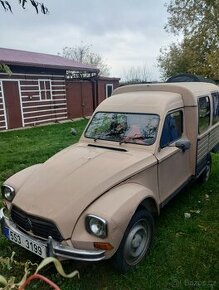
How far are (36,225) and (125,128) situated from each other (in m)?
2.06

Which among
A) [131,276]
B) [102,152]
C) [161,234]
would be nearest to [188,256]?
[161,234]

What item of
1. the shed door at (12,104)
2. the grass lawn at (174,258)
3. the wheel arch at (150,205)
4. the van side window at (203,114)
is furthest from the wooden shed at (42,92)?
the wheel arch at (150,205)

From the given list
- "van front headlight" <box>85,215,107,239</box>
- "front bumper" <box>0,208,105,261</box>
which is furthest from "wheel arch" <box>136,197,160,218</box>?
"front bumper" <box>0,208,105,261</box>

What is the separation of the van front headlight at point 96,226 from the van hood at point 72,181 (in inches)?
5.4

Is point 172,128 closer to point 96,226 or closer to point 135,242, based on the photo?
point 135,242

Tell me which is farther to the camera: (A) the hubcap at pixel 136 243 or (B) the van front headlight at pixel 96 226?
(A) the hubcap at pixel 136 243

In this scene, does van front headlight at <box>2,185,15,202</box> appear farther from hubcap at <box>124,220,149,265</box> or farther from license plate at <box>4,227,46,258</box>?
hubcap at <box>124,220,149,265</box>

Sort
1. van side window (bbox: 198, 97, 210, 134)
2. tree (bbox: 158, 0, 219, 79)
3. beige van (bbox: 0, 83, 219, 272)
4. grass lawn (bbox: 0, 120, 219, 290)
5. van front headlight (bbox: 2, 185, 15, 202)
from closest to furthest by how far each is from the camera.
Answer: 1. beige van (bbox: 0, 83, 219, 272)
2. grass lawn (bbox: 0, 120, 219, 290)
3. van front headlight (bbox: 2, 185, 15, 202)
4. van side window (bbox: 198, 97, 210, 134)
5. tree (bbox: 158, 0, 219, 79)

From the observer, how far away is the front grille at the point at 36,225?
3047mm

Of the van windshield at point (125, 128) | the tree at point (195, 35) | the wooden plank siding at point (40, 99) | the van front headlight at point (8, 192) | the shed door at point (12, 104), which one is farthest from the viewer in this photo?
the tree at point (195, 35)

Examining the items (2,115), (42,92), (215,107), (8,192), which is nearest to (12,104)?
(2,115)

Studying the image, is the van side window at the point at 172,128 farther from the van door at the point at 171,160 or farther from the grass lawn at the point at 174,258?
the grass lawn at the point at 174,258

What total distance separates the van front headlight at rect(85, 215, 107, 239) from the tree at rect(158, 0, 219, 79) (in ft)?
72.0

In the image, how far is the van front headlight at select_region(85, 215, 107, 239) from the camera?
291cm
